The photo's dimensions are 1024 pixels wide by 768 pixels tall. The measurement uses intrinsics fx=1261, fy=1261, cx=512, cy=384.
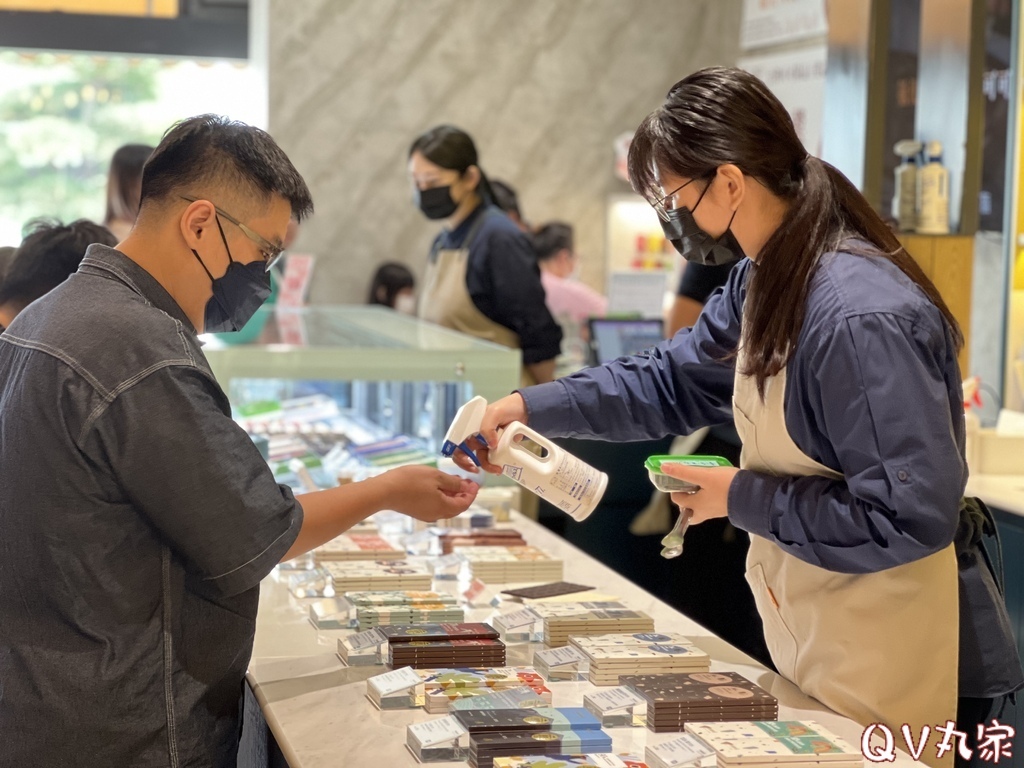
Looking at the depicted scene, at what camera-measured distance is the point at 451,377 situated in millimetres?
3430

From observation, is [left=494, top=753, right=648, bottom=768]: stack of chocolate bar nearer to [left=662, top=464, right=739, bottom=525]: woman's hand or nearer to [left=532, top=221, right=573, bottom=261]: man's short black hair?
[left=662, top=464, right=739, bottom=525]: woman's hand

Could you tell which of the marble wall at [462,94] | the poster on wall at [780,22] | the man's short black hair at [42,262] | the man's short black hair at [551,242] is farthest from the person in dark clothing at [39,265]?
the poster on wall at [780,22]

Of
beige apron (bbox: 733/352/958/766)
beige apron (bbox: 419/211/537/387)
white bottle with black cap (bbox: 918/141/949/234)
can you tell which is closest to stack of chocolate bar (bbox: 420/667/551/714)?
beige apron (bbox: 733/352/958/766)

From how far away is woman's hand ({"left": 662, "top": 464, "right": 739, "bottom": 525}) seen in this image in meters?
1.99

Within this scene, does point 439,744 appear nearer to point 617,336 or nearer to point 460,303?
point 460,303

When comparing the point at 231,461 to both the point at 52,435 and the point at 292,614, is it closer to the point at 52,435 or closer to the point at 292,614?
the point at 52,435

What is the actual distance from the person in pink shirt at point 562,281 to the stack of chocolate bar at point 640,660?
185 inches

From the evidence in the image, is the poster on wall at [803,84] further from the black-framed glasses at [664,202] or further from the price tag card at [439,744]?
the price tag card at [439,744]

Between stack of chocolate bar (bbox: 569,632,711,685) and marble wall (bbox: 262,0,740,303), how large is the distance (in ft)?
20.9

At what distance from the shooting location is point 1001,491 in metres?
3.71

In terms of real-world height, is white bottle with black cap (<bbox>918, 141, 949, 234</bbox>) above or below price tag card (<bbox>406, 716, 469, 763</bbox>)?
above

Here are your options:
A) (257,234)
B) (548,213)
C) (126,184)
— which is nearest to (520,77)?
(548,213)

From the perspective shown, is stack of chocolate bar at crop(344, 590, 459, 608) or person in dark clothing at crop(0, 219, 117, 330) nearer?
stack of chocolate bar at crop(344, 590, 459, 608)

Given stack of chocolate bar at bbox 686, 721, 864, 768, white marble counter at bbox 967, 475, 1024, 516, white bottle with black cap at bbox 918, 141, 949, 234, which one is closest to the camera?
stack of chocolate bar at bbox 686, 721, 864, 768
